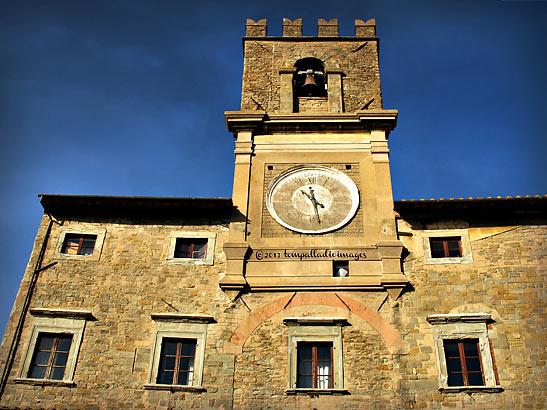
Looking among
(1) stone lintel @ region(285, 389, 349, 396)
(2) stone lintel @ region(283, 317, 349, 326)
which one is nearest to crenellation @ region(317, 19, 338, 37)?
(2) stone lintel @ region(283, 317, 349, 326)

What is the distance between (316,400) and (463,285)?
4.82 m

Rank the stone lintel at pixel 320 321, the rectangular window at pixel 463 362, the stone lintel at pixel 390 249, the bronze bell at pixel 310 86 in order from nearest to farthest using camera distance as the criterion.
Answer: the rectangular window at pixel 463 362, the stone lintel at pixel 320 321, the stone lintel at pixel 390 249, the bronze bell at pixel 310 86

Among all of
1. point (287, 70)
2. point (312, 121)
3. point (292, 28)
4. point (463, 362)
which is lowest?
point (463, 362)

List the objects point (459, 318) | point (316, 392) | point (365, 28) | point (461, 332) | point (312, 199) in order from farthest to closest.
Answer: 1. point (365, 28)
2. point (312, 199)
3. point (459, 318)
4. point (461, 332)
5. point (316, 392)

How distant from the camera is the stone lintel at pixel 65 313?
14.6m

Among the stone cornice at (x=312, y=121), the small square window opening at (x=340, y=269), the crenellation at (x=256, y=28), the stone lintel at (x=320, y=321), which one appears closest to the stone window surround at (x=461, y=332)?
the stone lintel at (x=320, y=321)

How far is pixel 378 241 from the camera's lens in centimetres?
1570

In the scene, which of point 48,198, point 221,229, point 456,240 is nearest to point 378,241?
point 456,240

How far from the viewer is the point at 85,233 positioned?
1617 cm

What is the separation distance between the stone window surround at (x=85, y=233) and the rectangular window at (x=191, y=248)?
6.85ft

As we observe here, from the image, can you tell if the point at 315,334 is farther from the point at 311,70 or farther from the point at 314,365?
the point at 311,70

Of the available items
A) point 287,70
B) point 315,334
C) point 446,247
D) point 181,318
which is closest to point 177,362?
point 181,318

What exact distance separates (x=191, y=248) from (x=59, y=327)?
389 cm

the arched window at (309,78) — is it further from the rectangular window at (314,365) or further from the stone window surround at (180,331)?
the rectangular window at (314,365)
